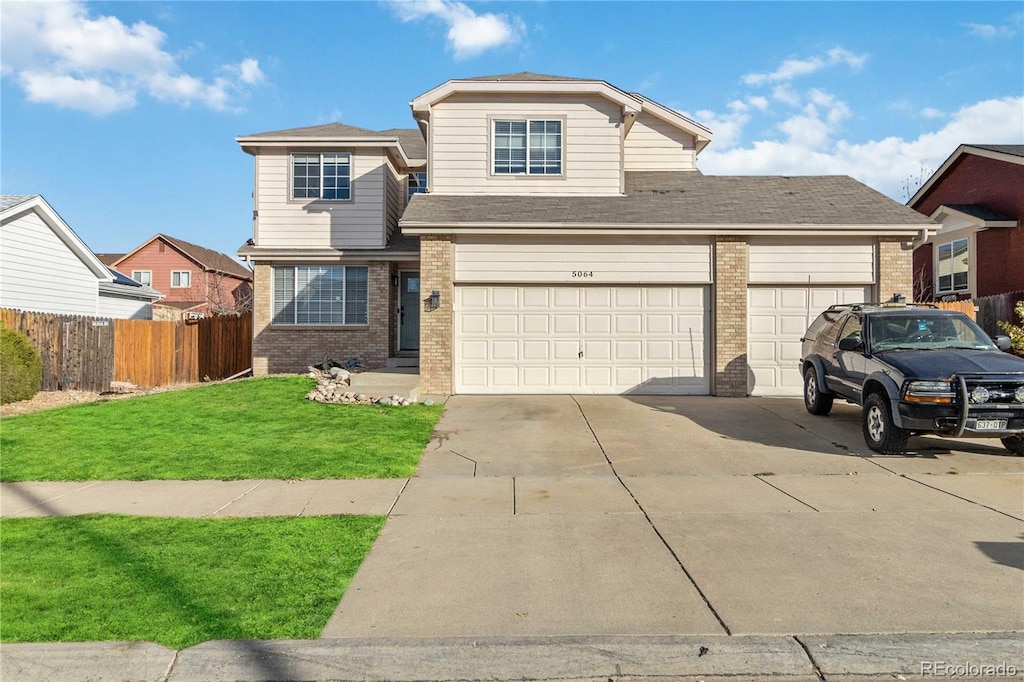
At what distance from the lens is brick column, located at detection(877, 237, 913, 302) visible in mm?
14211

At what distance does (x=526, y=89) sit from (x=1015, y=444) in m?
11.7

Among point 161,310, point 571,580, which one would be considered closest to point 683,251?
point 571,580

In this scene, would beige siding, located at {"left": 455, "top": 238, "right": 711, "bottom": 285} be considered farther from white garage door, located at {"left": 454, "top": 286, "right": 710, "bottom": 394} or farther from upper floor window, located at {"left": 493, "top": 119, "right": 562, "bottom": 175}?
upper floor window, located at {"left": 493, "top": 119, "right": 562, "bottom": 175}

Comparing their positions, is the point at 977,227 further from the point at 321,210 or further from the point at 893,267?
the point at 321,210

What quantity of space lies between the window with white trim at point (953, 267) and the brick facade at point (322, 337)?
18.6 m

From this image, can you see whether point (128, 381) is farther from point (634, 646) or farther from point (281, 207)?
point (634, 646)

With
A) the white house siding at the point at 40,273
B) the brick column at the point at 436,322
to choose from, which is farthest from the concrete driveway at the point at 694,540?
the white house siding at the point at 40,273

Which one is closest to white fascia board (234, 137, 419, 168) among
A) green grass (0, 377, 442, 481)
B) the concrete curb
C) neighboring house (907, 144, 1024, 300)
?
green grass (0, 377, 442, 481)

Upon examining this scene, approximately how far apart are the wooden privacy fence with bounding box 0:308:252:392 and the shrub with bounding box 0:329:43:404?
2.54 feet

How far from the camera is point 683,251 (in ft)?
47.1

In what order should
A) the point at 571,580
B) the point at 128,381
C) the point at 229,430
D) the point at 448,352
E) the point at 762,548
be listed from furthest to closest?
the point at 128,381
the point at 448,352
the point at 229,430
the point at 762,548
the point at 571,580

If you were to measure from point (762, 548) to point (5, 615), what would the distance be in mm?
5397

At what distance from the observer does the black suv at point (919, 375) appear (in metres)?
8.13

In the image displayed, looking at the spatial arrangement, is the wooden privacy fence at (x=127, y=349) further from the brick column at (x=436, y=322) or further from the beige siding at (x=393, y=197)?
the brick column at (x=436, y=322)
